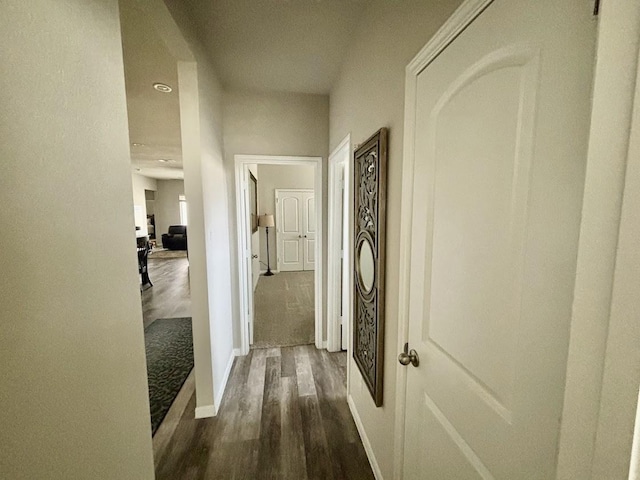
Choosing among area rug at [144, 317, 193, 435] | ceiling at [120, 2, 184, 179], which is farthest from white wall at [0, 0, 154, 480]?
area rug at [144, 317, 193, 435]

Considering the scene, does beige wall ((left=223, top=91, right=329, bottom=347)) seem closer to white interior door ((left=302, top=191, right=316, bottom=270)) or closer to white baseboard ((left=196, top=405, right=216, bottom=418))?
white baseboard ((left=196, top=405, right=216, bottom=418))

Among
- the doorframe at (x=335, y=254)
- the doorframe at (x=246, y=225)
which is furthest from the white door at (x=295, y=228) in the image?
the doorframe at (x=335, y=254)

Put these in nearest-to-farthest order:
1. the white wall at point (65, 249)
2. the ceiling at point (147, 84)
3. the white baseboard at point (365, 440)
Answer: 1. the white wall at point (65, 249)
2. the white baseboard at point (365, 440)
3. the ceiling at point (147, 84)

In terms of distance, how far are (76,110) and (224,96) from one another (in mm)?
2220

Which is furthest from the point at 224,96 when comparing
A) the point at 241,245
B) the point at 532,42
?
the point at 532,42

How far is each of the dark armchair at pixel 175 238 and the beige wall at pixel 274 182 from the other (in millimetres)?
4296

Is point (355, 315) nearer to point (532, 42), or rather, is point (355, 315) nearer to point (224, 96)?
point (532, 42)

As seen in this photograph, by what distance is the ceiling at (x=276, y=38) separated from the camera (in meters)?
1.54

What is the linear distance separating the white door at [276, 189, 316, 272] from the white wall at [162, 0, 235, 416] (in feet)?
13.6

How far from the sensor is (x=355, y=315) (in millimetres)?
1830

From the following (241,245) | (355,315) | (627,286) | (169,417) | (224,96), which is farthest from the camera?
(241,245)

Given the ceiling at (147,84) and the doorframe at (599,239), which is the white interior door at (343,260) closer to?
the ceiling at (147,84)

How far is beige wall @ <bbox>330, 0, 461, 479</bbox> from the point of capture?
3.38ft

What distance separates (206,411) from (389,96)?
2.38 m
